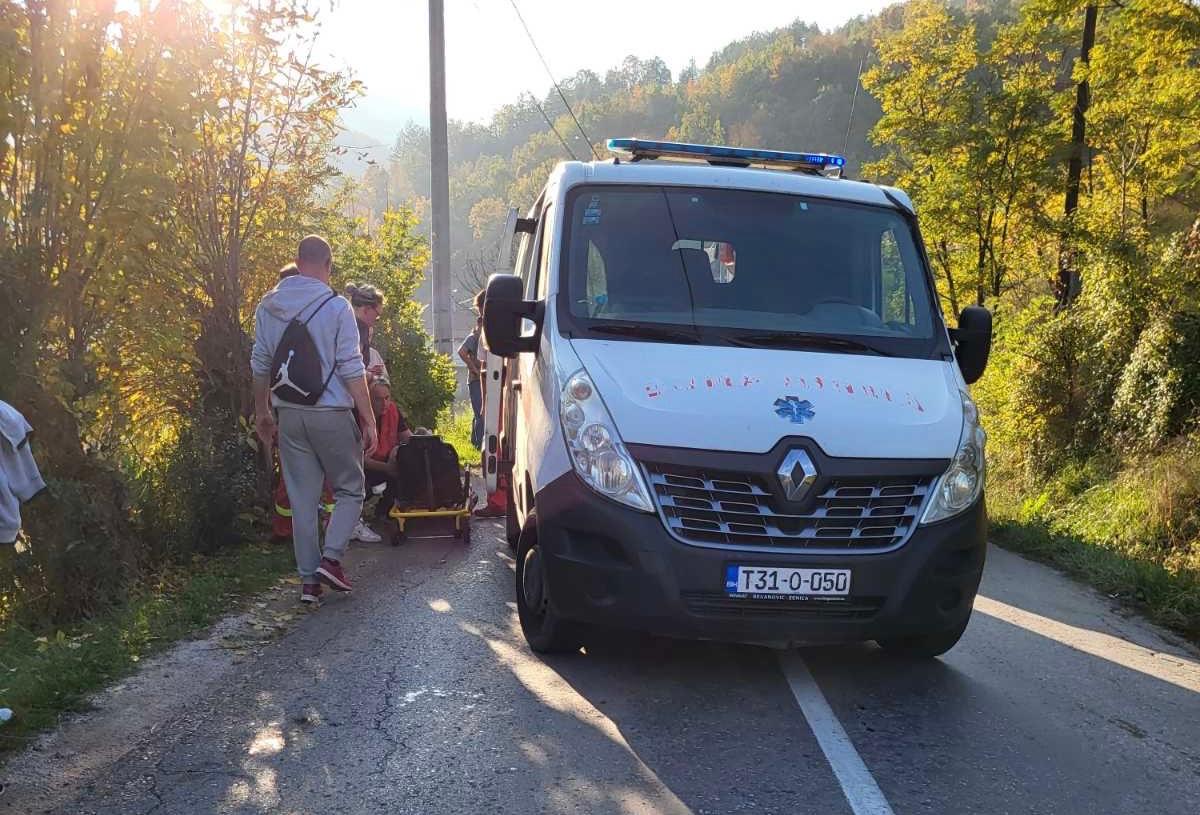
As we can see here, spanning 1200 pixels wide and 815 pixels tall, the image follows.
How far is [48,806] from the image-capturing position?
11.8 ft

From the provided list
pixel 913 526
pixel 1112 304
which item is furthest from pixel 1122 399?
pixel 913 526

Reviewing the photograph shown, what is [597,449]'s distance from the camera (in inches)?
186

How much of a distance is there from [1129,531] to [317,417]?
727cm

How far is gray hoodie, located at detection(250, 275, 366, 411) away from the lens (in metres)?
6.37

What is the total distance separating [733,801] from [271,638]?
3007 mm

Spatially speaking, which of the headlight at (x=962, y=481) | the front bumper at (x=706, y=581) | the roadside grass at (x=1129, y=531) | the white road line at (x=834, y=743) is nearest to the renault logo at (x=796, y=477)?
the front bumper at (x=706, y=581)

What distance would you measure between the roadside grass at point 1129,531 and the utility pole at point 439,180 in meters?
7.93

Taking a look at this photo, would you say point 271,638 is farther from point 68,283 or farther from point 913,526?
point 913,526

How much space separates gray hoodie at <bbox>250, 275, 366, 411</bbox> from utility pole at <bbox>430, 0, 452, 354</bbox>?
941cm

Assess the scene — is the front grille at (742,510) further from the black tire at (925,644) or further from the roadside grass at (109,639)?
the roadside grass at (109,639)

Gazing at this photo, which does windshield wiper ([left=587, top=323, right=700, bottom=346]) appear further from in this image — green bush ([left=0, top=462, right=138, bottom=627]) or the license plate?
green bush ([left=0, top=462, right=138, bottom=627])

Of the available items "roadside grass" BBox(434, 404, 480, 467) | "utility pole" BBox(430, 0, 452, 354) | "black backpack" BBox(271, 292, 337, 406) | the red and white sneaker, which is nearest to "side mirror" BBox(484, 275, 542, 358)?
"black backpack" BBox(271, 292, 337, 406)

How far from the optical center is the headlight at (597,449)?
15.2ft

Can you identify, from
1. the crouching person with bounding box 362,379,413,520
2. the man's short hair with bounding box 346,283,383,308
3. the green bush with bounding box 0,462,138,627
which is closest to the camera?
the green bush with bounding box 0,462,138,627
